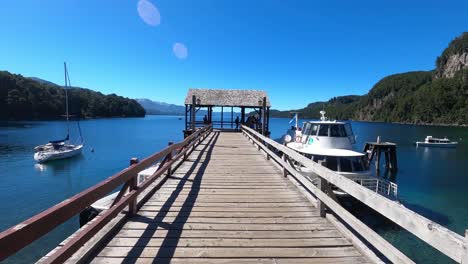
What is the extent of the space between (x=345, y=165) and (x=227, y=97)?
14.9 metres

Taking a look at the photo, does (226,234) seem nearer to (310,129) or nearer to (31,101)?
(310,129)

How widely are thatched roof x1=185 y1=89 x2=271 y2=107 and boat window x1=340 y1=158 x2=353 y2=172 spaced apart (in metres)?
12.1

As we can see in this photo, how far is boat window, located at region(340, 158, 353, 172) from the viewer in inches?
558

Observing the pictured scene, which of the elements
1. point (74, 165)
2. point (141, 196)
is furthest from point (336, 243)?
point (74, 165)

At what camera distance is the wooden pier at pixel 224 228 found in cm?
228

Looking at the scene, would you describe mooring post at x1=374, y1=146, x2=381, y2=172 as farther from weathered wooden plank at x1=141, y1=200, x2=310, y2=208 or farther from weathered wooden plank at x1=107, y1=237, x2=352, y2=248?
weathered wooden plank at x1=107, y1=237, x2=352, y2=248

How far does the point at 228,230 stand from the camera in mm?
4164

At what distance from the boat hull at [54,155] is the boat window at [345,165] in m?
30.7

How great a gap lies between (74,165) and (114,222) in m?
30.5

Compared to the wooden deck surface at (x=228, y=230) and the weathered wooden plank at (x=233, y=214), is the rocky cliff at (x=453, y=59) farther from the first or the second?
the weathered wooden plank at (x=233, y=214)

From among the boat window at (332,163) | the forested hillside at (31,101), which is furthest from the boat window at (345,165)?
the forested hillside at (31,101)

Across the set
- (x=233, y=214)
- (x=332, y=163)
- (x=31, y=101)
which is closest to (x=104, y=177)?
(x=332, y=163)

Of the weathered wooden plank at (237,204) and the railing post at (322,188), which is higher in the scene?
the railing post at (322,188)

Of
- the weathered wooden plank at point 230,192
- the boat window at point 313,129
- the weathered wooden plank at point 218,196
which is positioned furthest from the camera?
the boat window at point 313,129
